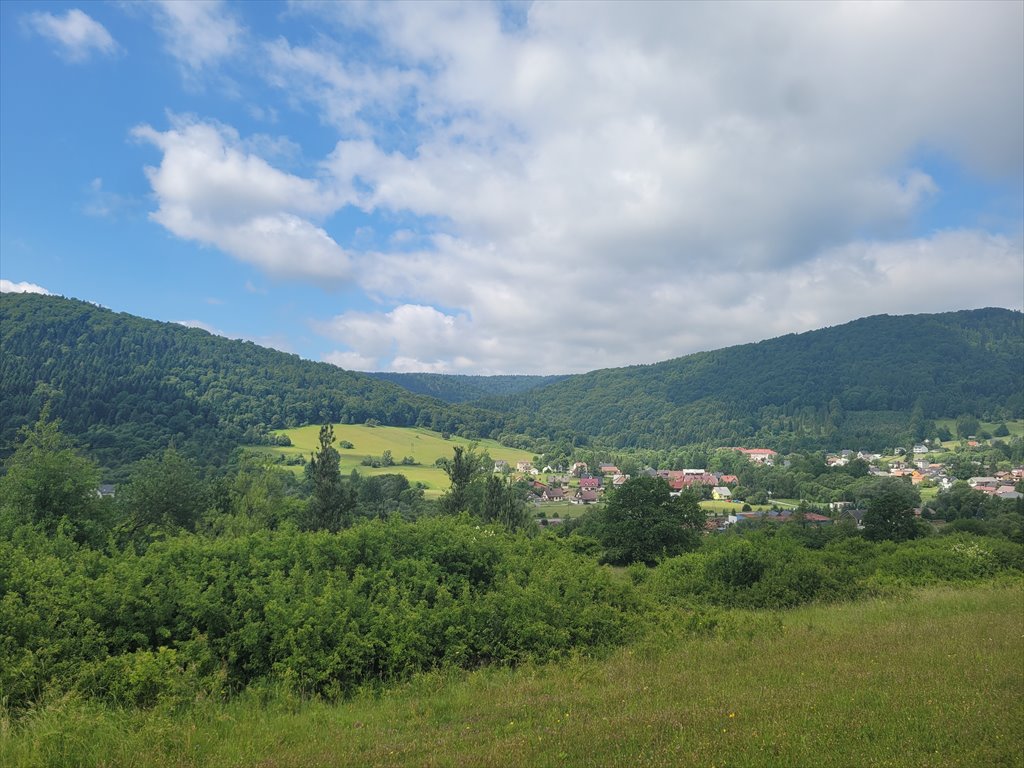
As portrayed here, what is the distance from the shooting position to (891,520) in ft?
108

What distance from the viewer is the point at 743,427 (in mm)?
186250

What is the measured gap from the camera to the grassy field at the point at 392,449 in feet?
304

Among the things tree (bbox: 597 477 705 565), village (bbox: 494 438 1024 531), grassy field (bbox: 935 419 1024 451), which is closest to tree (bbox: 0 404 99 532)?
tree (bbox: 597 477 705 565)

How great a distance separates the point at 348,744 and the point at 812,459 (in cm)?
12428

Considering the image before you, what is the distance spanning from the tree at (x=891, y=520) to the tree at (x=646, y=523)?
397 inches

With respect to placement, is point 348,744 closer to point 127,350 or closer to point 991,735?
point 991,735

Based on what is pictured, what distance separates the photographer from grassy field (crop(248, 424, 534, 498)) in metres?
92.5

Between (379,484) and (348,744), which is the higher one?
(348,744)

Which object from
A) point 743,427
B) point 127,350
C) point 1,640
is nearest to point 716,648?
point 1,640

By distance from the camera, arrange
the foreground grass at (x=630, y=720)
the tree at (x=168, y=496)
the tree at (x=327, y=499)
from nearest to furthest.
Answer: the foreground grass at (x=630, y=720) < the tree at (x=327, y=499) < the tree at (x=168, y=496)

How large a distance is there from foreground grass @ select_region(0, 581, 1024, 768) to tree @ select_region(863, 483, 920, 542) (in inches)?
1159

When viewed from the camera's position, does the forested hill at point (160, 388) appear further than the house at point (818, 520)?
Yes

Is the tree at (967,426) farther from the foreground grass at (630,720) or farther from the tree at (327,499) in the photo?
the foreground grass at (630,720)

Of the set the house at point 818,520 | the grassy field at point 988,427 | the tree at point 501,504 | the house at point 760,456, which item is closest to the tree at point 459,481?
the tree at point 501,504
